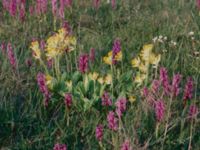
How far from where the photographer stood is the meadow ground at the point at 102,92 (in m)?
3.27

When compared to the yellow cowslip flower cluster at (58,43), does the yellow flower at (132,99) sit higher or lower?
lower

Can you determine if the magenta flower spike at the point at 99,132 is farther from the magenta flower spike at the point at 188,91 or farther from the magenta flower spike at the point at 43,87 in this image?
the magenta flower spike at the point at 188,91

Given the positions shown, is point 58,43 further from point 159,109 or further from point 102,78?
point 159,109

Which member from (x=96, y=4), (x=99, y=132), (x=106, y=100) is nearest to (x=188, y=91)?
(x=106, y=100)

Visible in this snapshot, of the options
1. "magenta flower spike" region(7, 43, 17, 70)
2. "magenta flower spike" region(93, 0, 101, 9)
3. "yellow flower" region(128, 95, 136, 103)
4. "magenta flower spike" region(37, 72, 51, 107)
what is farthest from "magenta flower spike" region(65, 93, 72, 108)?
"magenta flower spike" region(93, 0, 101, 9)

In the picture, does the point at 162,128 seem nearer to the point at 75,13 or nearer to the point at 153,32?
the point at 153,32

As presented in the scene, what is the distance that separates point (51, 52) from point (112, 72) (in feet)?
1.52

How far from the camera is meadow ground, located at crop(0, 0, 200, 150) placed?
3270 millimetres

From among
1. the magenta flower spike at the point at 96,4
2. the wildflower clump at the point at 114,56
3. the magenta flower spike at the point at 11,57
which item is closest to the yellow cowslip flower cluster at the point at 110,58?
the wildflower clump at the point at 114,56

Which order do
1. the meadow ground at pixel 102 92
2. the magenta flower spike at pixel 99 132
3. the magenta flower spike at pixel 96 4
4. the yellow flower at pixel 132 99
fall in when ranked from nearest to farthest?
1. the magenta flower spike at pixel 99 132
2. the meadow ground at pixel 102 92
3. the yellow flower at pixel 132 99
4. the magenta flower spike at pixel 96 4

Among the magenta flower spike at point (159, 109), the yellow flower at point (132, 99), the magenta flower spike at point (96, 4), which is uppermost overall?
the magenta flower spike at point (96, 4)

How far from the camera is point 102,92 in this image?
11.8ft

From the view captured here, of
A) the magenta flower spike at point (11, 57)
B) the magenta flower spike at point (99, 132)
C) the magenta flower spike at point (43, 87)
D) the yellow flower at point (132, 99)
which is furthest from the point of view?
the magenta flower spike at point (11, 57)

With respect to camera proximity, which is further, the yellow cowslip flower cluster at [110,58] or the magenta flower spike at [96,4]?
the magenta flower spike at [96,4]
